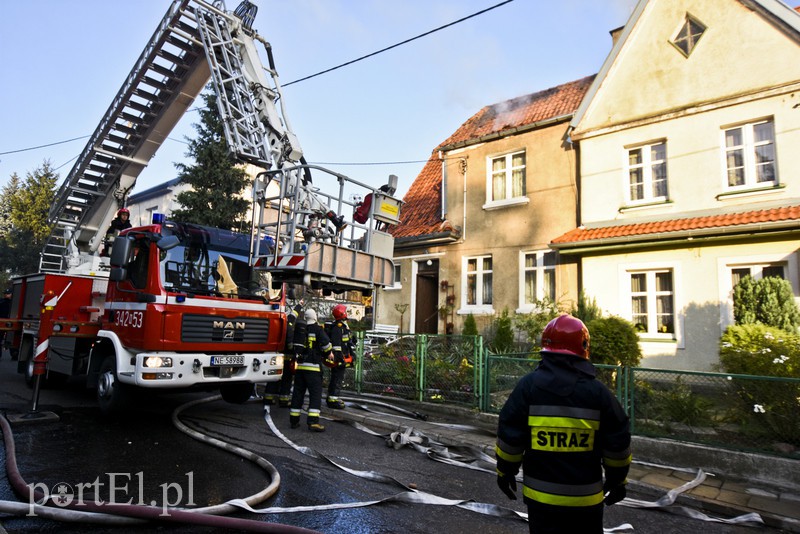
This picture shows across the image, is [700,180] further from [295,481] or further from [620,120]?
[295,481]

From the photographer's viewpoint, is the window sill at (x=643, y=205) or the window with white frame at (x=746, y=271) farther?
the window sill at (x=643, y=205)

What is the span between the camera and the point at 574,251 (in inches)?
473

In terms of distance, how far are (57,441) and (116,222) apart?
4.75 metres

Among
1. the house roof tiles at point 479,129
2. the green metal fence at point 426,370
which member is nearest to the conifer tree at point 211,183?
the house roof tiles at point 479,129

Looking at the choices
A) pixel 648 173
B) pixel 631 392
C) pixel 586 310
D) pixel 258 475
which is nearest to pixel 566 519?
pixel 258 475

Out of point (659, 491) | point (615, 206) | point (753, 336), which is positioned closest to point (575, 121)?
point (615, 206)

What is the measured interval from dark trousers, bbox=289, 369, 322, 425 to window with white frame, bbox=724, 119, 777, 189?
31.7 ft

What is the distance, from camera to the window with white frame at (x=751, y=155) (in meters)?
10.2

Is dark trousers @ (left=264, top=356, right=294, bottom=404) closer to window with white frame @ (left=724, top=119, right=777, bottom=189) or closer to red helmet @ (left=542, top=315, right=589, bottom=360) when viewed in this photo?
red helmet @ (left=542, top=315, right=589, bottom=360)

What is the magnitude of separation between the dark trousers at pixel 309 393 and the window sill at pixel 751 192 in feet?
30.5

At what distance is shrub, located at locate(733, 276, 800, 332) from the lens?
353 inches

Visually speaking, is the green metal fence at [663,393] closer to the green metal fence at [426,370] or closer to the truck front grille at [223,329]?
the green metal fence at [426,370]

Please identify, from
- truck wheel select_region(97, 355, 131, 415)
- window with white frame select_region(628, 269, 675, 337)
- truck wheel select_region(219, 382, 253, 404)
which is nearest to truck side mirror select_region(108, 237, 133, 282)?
truck wheel select_region(97, 355, 131, 415)

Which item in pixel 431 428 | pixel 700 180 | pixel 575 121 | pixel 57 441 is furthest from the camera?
pixel 575 121
